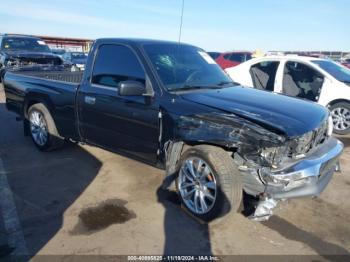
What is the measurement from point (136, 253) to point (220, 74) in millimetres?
2772

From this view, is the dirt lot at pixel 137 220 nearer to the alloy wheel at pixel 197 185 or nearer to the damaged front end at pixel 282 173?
the alloy wheel at pixel 197 185

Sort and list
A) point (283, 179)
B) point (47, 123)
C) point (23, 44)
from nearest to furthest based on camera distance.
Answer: point (283, 179) → point (47, 123) → point (23, 44)

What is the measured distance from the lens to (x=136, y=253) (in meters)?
3.26

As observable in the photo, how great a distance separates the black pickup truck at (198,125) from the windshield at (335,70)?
171 inches

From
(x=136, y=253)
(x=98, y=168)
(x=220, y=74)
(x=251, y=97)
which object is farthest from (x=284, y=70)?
(x=136, y=253)

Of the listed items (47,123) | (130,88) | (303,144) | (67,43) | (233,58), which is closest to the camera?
(303,144)

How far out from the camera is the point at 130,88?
3947 millimetres

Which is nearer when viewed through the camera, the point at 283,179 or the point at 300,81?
the point at 283,179

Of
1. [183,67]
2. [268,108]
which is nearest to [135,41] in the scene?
[183,67]

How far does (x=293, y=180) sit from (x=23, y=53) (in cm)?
1166

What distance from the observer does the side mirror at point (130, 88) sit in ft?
12.9

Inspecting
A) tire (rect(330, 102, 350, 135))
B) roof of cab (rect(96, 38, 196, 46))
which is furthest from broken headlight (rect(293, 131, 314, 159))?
tire (rect(330, 102, 350, 135))

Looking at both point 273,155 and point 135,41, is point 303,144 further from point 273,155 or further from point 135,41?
point 135,41

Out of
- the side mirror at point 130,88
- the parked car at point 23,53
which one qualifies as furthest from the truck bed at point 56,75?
the parked car at point 23,53
